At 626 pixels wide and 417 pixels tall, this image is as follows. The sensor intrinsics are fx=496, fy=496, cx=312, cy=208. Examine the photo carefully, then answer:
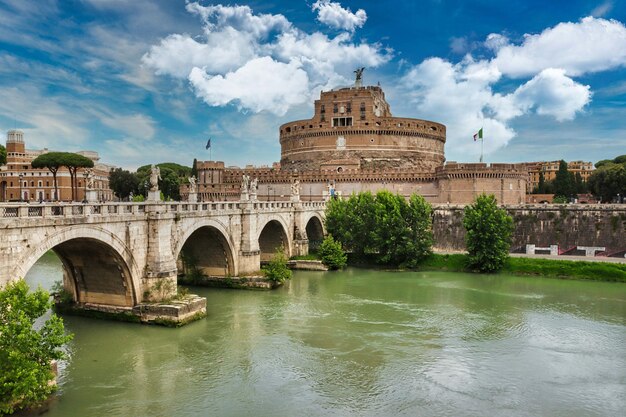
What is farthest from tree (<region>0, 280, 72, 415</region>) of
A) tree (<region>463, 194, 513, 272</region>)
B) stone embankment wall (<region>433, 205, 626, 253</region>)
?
stone embankment wall (<region>433, 205, 626, 253</region>)

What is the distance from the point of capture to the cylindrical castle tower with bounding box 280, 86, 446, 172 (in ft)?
192

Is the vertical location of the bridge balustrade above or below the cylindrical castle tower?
below

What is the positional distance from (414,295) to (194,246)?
12243mm

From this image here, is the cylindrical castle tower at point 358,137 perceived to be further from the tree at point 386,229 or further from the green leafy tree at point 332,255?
the green leafy tree at point 332,255

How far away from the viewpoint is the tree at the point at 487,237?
33094mm

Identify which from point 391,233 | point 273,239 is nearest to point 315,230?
point 273,239

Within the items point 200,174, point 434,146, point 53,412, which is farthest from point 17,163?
point 53,412

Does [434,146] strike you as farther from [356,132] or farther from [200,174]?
[200,174]

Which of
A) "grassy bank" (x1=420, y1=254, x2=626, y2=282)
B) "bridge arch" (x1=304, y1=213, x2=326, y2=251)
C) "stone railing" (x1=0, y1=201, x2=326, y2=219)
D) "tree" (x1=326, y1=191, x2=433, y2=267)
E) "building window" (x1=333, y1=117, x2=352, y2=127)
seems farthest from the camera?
"building window" (x1=333, y1=117, x2=352, y2=127)

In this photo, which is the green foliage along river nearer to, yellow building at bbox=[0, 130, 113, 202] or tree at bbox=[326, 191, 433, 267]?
tree at bbox=[326, 191, 433, 267]

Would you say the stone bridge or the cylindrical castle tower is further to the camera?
the cylindrical castle tower

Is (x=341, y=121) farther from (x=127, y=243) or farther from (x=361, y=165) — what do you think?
(x=127, y=243)

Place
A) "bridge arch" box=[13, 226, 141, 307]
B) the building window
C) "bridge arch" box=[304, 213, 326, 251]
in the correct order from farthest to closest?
the building window < "bridge arch" box=[304, 213, 326, 251] < "bridge arch" box=[13, 226, 141, 307]

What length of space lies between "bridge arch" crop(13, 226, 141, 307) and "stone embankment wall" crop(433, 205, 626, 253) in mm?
28864
